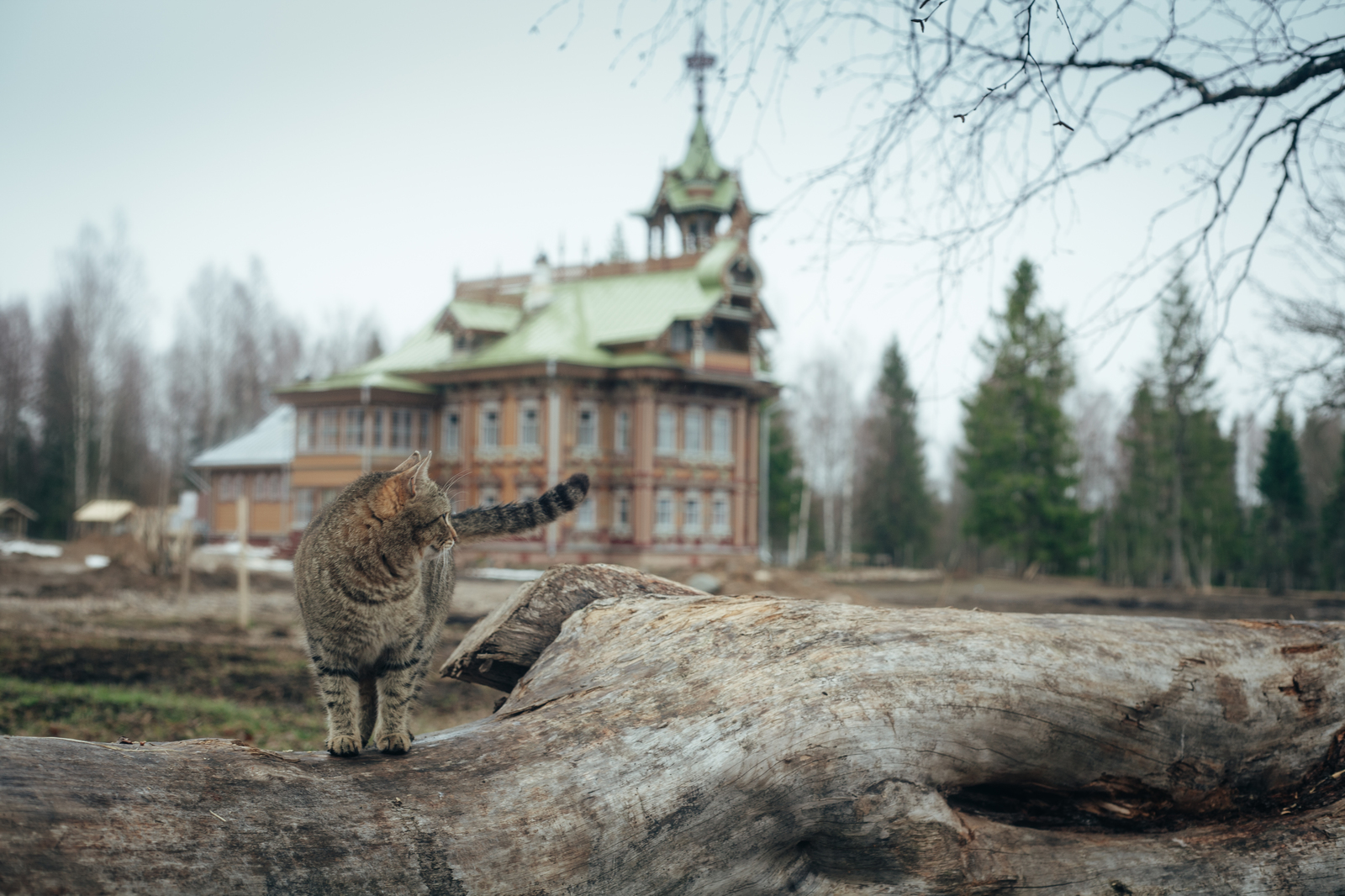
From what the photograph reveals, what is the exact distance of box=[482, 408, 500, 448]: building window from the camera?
32.2 m

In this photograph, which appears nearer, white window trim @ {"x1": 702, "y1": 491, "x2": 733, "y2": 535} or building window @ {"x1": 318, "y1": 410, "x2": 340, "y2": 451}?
white window trim @ {"x1": 702, "y1": 491, "x2": 733, "y2": 535}

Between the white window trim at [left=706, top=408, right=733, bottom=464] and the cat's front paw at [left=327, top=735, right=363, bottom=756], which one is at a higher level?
the white window trim at [left=706, top=408, right=733, bottom=464]

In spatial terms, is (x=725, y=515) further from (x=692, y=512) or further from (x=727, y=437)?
(x=727, y=437)

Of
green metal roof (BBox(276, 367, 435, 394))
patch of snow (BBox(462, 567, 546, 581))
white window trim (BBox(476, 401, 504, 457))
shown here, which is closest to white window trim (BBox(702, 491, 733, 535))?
patch of snow (BBox(462, 567, 546, 581))

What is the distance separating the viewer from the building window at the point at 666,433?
105 feet

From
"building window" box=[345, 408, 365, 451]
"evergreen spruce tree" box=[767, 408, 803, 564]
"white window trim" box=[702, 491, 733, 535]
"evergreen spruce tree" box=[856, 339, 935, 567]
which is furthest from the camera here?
"evergreen spruce tree" box=[856, 339, 935, 567]

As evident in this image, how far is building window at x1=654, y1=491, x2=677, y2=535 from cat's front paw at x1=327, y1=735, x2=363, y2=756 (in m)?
28.4

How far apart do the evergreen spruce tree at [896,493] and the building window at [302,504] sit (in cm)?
3145

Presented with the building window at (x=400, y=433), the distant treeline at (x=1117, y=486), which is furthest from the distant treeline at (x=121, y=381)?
the distant treeline at (x=1117, y=486)

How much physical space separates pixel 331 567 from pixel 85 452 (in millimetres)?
54083

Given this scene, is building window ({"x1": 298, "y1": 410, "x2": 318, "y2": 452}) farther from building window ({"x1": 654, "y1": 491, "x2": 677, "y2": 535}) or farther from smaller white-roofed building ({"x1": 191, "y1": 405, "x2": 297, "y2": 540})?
building window ({"x1": 654, "y1": 491, "x2": 677, "y2": 535})

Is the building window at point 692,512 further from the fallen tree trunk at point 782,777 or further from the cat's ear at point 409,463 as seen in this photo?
the cat's ear at point 409,463

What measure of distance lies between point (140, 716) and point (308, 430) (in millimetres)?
26748

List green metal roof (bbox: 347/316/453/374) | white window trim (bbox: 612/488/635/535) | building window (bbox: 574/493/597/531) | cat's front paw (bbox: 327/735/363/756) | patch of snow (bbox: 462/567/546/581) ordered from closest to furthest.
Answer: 1. cat's front paw (bbox: 327/735/363/756)
2. patch of snow (bbox: 462/567/546/581)
3. building window (bbox: 574/493/597/531)
4. white window trim (bbox: 612/488/635/535)
5. green metal roof (bbox: 347/316/453/374)
